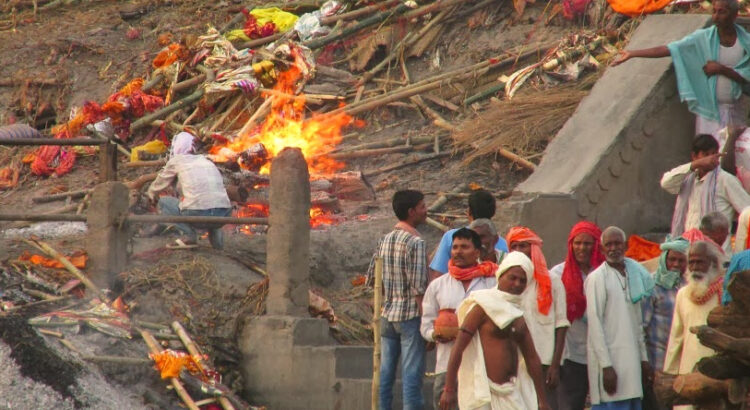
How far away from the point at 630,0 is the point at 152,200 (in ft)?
18.0

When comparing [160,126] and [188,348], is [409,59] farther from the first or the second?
[188,348]

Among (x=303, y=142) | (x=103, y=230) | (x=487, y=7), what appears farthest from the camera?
(x=487, y=7)

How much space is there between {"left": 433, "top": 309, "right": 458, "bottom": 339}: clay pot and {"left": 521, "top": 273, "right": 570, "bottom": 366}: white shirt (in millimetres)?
474

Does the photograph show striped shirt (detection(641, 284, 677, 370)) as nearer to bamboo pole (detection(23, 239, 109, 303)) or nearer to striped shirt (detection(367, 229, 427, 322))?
striped shirt (detection(367, 229, 427, 322))

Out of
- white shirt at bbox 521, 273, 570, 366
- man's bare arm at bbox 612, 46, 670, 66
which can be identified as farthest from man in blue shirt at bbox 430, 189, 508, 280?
man's bare arm at bbox 612, 46, 670, 66

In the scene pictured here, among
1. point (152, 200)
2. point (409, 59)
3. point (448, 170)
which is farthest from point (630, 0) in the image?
point (152, 200)

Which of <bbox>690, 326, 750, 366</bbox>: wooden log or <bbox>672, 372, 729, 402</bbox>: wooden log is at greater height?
<bbox>690, 326, 750, 366</bbox>: wooden log

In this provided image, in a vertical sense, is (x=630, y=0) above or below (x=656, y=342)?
above

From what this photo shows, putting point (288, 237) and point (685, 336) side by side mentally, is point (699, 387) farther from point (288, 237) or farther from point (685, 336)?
point (288, 237)

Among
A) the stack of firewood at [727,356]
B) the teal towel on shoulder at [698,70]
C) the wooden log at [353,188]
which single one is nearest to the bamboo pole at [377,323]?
the stack of firewood at [727,356]

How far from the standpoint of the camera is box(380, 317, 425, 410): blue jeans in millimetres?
9570

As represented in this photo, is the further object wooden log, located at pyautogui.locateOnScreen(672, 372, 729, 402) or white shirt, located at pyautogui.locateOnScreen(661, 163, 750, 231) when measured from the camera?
white shirt, located at pyautogui.locateOnScreen(661, 163, 750, 231)

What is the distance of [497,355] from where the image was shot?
8.11 m

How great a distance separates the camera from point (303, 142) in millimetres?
15867
